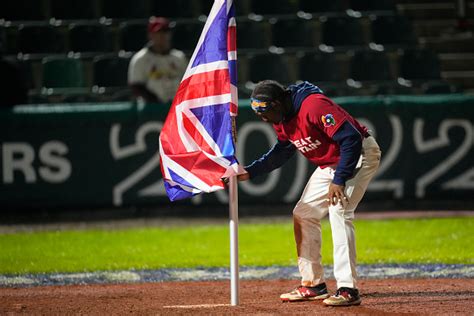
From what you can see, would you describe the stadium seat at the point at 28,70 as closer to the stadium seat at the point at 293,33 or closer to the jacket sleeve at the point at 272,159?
the stadium seat at the point at 293,33

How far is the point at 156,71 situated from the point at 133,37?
2.44m

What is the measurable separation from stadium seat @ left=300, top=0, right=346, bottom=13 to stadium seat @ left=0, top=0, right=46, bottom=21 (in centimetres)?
452

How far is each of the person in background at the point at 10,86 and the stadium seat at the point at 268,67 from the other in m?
3.66

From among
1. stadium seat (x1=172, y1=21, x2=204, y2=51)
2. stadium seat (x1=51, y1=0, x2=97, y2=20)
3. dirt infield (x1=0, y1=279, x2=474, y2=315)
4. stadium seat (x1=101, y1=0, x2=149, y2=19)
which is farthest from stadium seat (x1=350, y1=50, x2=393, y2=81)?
dirt infield (x1=0, y1=279, x2=474, y2=315)

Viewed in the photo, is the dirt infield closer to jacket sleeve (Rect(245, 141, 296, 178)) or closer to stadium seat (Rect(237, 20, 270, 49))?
jacket sleeve (Rect(245, 141, 296, 178))

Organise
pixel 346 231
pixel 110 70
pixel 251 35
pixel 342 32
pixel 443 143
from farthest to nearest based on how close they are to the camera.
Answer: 1. pixel 342 32
2. pixel 251 35
3. pixel 110 70
4. pixel 443 143
5. pixel 346 231

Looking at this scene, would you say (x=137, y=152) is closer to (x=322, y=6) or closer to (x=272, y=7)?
(x=272, y=7)

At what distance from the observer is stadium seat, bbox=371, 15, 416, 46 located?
15.5m

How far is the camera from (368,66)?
48.5 ft

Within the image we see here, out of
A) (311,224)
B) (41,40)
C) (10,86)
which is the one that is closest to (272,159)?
(311,224)

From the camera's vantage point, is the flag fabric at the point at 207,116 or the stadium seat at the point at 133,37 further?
the stadium seat at the point at 133,37

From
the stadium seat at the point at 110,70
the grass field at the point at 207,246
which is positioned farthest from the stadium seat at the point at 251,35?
the grass field at the point at 207,246

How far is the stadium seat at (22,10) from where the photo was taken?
50.5 feet

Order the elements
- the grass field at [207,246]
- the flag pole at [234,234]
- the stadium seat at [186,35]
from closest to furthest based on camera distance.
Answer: the flag pole at [234,234]
the grass field at [207,246]
the stadium seat at [186,35]
